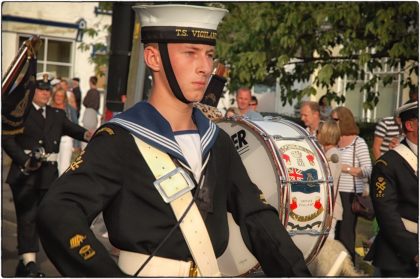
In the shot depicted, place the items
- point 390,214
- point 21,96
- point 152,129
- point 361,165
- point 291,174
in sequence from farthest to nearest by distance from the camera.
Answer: point 361,165, point 21,96, point 291,174, point 390,214, point 152,129

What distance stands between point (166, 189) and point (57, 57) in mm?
30127

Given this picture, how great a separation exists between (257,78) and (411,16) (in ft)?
8.35

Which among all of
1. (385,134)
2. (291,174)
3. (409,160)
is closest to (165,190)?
(409,160)

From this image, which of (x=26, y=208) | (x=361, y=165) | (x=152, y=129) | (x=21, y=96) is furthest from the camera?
(x=361, y=165)

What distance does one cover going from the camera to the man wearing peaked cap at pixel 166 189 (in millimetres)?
3906

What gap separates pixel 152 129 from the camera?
4195 millimetres

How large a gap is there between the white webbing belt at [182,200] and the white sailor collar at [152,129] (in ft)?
0.09

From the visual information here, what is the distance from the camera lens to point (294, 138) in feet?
27.0

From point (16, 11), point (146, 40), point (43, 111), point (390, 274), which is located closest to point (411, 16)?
point (43, 111)

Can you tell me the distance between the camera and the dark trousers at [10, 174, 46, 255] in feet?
34.3

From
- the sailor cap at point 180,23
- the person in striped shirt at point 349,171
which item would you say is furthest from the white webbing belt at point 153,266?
the person in striped shirt at point 349,171

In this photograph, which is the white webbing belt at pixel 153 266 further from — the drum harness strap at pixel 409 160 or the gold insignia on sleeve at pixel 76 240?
the drum harness strap at pixel 409 160

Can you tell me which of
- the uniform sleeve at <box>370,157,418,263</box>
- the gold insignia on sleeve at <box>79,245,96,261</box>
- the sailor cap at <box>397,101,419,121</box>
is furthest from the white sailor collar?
the sailor cap at <box>397,101,419,121</box>

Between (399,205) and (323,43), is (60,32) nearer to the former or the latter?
(323,43)
